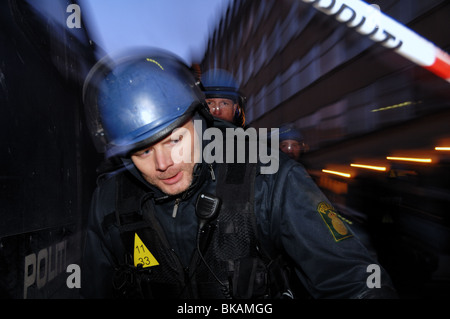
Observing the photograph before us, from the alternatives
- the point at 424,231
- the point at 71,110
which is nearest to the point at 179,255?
the point at 71,110

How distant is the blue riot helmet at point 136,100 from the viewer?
70.2 inches

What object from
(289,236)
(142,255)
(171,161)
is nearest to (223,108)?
(171,161)

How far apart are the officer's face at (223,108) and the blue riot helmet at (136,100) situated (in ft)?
6.28

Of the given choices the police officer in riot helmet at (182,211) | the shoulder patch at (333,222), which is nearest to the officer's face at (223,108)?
the police officer in riot helmet at (182,211)

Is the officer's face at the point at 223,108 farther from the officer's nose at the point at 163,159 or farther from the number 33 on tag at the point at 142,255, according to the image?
the number 33 on tag at the point at 142,255

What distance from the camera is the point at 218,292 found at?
5.64ft

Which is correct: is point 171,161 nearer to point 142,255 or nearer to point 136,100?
point 136,100

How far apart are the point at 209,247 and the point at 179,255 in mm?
238

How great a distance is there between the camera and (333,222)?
60.1 inches

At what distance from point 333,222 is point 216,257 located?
2.13ft

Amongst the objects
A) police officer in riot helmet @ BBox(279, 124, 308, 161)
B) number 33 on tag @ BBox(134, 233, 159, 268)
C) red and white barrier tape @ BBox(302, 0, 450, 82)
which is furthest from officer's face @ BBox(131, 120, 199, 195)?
police officer in riot helmet @ BBox(279, 124, 308, 161)

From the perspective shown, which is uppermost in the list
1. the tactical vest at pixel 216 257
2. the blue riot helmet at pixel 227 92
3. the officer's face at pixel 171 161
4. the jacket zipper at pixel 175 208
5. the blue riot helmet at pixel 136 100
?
the blue riot helmet at pixel 227 92

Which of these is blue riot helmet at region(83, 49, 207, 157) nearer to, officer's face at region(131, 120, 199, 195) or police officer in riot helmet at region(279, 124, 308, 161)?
officer's face at region(131, 120, 199, 195)
